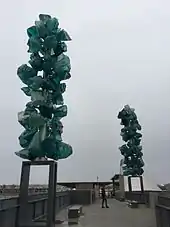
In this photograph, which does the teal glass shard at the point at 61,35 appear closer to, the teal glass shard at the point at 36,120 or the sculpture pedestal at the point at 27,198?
the teal glass shard at the point at 36,120

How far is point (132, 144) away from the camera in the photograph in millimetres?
34188

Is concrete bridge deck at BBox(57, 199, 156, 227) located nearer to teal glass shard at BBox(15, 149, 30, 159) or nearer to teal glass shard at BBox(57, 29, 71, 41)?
teal glass shard at BBox(15, 149, 30, 159)

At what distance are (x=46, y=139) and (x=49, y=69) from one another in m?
2.77

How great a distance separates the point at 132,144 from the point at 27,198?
2413cm

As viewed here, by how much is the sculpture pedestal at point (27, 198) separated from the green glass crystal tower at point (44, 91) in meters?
0.49

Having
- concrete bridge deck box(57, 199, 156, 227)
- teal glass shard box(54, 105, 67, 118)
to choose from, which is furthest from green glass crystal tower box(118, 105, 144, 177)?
teal glass shard box(54, 105, 67, 118)

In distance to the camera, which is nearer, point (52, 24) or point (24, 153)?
point (24, 153)

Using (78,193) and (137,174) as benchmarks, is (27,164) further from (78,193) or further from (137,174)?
(137,174)

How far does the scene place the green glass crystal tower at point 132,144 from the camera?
34031mm

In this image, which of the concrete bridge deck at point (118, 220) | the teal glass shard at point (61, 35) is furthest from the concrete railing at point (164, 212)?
the teal glass shard at point (61, 35)

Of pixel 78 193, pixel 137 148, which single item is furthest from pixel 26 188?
pixel 137 148

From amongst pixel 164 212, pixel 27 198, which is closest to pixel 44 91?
pixel 27 198

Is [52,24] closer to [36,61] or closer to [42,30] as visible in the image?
[42,30]

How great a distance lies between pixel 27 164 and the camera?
11594 millimetres
